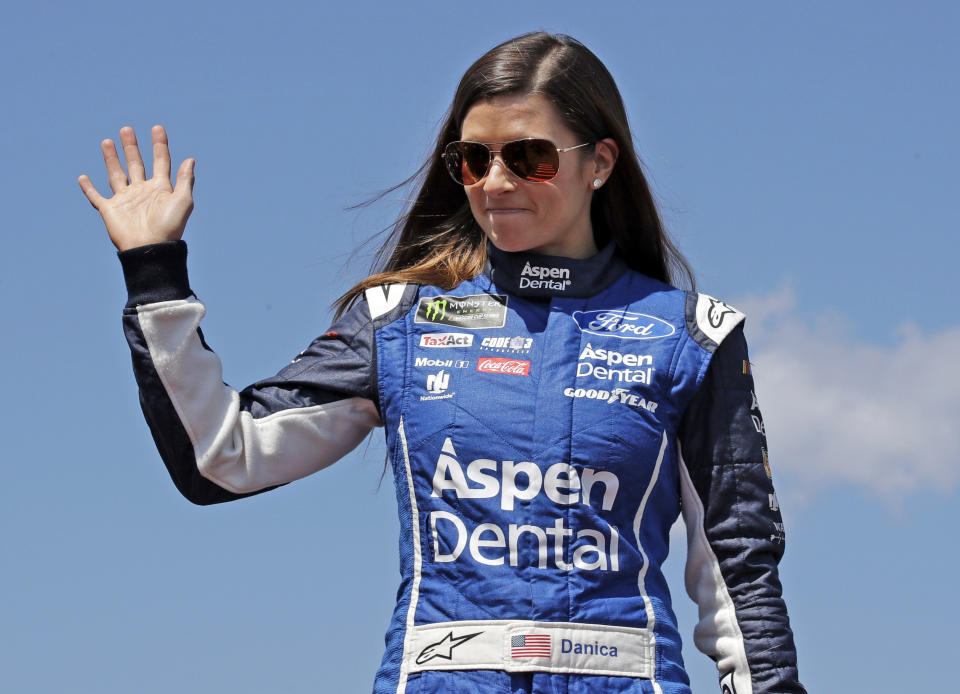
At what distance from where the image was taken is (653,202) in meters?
5.90

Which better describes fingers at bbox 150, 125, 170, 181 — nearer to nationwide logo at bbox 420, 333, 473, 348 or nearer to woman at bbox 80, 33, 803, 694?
woman at bbox 80, 33, 803, 694

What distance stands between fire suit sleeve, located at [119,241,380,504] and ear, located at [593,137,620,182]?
100 centimetres

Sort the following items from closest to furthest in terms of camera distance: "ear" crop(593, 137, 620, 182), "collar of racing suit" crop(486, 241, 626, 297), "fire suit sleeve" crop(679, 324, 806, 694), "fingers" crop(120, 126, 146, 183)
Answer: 1. "fire suit sleeve" crop(679, 324, 806, 694)
2. "fingers" crop(120, 126, 146, 183)
3. "collar of racing suit" crop(486, 241, 626, 297)
4. "ear" crop(593, 137, 620, 182)

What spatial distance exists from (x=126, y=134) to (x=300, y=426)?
1135 mm

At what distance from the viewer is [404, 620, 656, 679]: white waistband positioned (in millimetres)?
4695

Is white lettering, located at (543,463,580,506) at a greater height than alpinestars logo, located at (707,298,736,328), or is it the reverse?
alpinestars logo, located at (707,298,736,328)

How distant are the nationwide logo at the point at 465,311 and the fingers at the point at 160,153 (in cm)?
96

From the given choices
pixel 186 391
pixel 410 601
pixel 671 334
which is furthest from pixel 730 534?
pixel 186 391

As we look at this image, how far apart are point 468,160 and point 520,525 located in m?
1.32

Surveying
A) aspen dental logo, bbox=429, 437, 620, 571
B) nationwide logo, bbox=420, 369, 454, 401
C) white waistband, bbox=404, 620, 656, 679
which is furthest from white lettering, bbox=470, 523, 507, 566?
nationwide logo, bbox=420, 369, 454, 401

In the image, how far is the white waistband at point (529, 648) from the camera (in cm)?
470

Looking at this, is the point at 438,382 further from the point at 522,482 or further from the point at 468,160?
the point at 468,160

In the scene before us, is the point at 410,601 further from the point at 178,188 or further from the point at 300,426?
the point at 178,188

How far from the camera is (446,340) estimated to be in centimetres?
521
